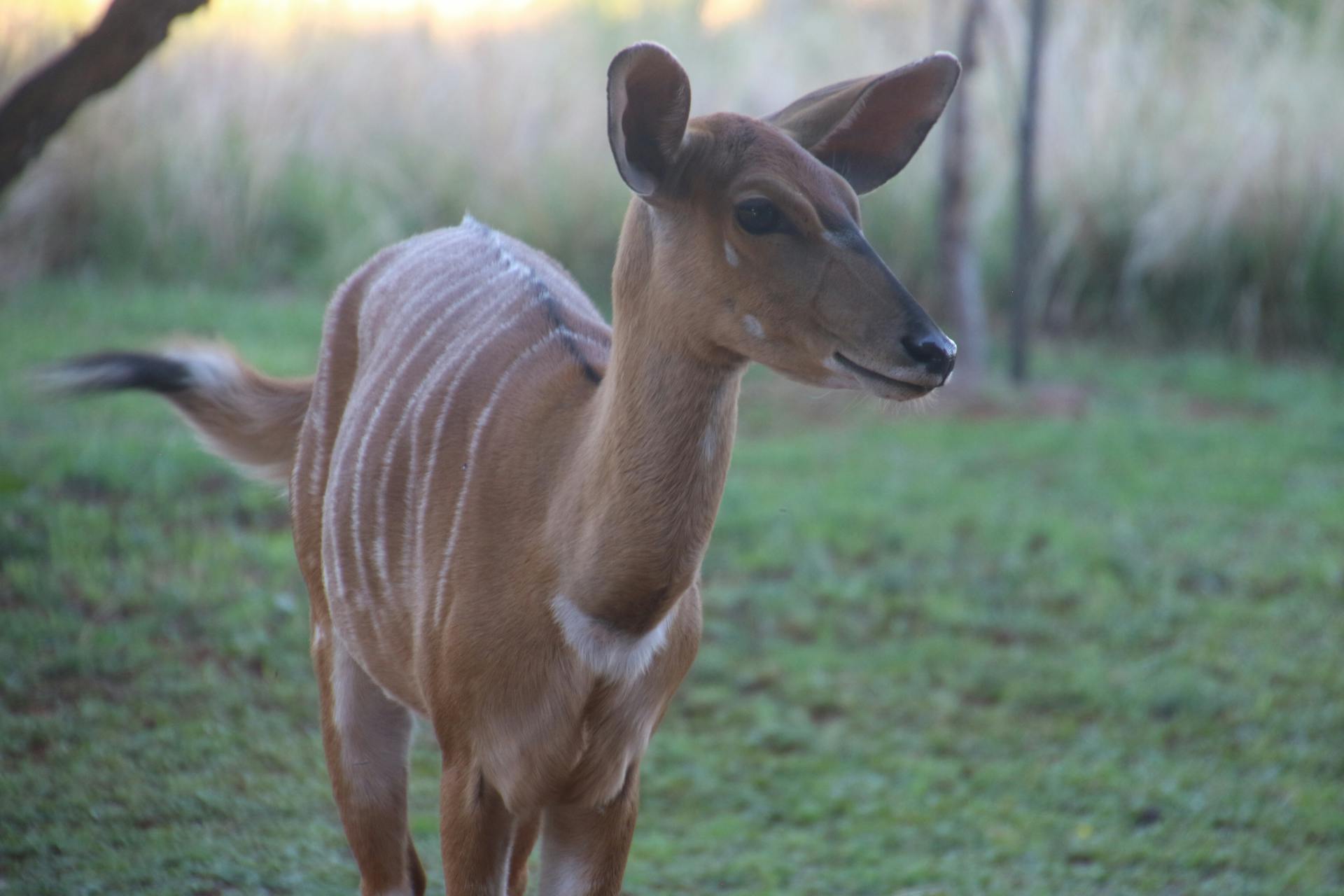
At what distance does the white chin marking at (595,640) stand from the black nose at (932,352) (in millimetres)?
701

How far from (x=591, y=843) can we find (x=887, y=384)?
112cm

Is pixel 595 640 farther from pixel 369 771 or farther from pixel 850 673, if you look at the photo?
pixel 850 673

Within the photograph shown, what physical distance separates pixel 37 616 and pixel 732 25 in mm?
12286

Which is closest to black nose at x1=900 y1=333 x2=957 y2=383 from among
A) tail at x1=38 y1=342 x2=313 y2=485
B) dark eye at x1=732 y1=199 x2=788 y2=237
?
dark eye at x1=732 y1=199 x2=788 y2=237

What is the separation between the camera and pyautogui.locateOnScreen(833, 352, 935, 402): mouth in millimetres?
2320

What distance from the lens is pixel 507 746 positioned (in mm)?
2643

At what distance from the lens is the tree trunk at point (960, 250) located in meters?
8.44

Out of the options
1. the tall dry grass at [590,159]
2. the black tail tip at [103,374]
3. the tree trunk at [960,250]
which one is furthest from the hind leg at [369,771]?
the tall dry grass at [590,159]

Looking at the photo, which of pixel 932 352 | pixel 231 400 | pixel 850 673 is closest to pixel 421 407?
pixel 231 400

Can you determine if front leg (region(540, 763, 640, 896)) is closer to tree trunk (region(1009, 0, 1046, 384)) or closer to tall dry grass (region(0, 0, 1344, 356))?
tree trunk (region(1009, 0, 1046, 384))

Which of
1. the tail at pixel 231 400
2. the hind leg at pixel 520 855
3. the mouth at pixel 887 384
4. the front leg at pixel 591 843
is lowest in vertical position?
the hind leg at pixel 520 855

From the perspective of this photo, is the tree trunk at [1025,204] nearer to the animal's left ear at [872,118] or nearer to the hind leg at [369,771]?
the animal's left ear at [872,118]

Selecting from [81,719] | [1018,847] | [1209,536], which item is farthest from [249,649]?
[1209,536]

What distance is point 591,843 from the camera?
2.85 metres
